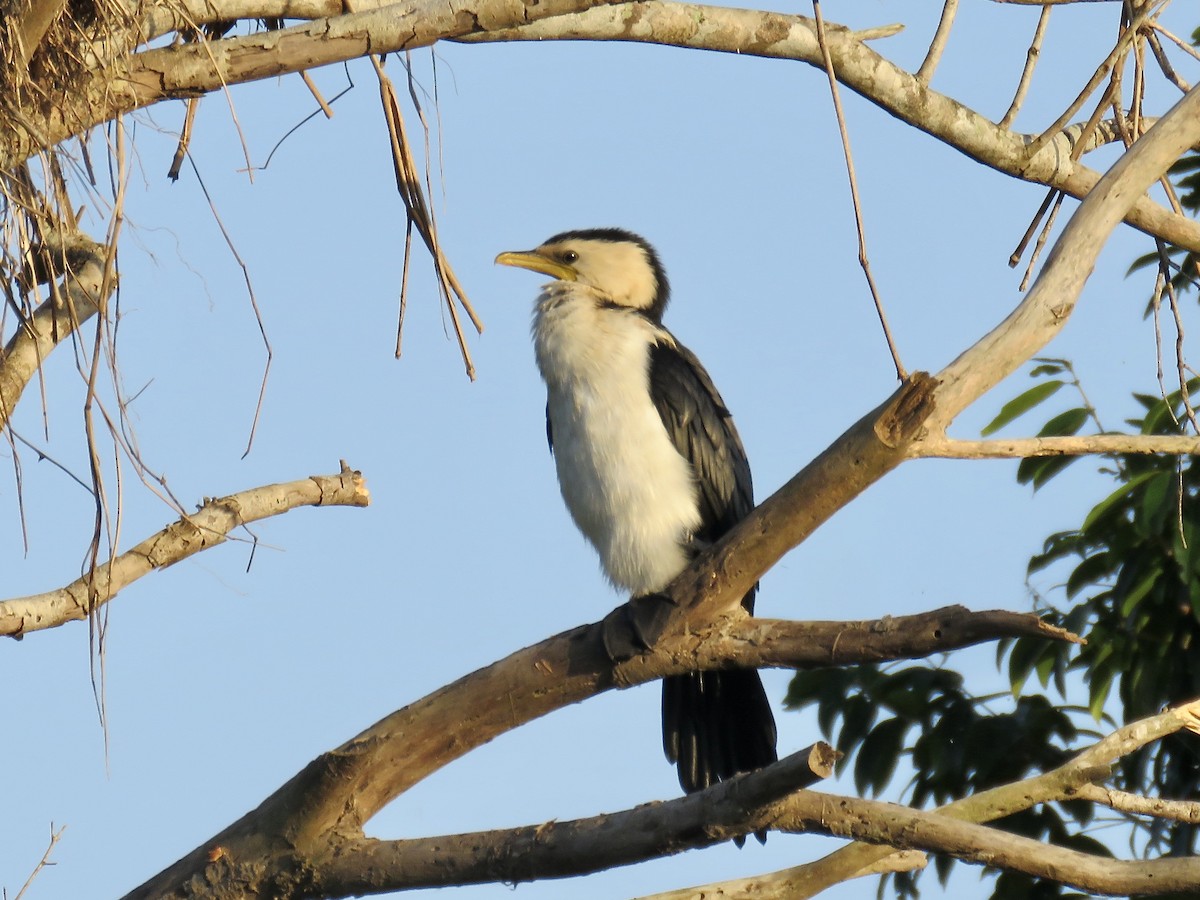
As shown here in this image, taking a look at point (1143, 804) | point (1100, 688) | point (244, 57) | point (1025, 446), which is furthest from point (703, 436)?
point (244, 57)

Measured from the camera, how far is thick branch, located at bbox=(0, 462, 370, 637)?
3336mm

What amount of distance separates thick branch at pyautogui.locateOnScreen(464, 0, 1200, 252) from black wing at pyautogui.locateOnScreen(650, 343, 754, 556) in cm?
96

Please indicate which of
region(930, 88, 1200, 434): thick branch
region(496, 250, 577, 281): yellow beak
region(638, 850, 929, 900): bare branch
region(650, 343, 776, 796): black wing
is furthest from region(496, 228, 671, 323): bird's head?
region(638, 850, 929, 900): bare branch

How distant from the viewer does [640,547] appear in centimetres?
402

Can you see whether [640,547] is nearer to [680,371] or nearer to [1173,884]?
[680,371]

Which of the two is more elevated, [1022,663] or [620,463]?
[620,463]

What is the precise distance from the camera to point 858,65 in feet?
12.0

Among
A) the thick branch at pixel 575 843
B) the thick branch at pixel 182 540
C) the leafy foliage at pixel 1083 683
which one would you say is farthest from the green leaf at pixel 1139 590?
the thick branch at pixel 182 540

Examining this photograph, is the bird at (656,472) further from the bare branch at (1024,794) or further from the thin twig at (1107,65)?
the thin twig at (1107,65)

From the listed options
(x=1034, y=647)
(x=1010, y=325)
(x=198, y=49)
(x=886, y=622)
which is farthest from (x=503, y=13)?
(x=1034, y=647)

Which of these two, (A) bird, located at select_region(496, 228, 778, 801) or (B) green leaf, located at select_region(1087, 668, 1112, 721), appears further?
(B) green leaf, located at select_region(1087, 668, 1112, 721)

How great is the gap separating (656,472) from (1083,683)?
1.40 m

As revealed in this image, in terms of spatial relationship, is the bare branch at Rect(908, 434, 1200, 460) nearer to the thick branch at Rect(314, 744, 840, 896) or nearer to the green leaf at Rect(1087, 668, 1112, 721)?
the thick branch at Rect(314, 744, 840, 896)

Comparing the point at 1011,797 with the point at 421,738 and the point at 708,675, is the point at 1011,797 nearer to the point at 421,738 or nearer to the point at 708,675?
the point at 708,675
